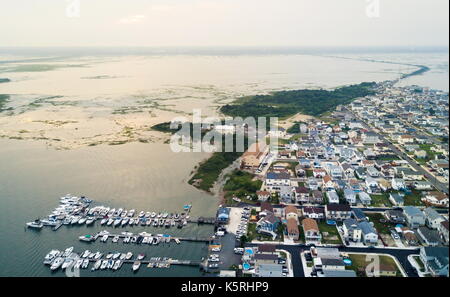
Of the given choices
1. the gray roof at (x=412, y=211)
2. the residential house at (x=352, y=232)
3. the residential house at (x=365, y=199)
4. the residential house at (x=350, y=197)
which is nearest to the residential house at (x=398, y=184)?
the residential house at (x=365, y=199)

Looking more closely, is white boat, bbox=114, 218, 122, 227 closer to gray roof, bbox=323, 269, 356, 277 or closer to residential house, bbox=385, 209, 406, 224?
gray roof, bbox=323, 269, 356, 277

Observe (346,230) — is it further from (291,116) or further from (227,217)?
(291,116)

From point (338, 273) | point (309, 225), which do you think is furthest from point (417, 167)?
point (338, 273)

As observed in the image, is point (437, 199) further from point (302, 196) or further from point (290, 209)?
point (290, 209)

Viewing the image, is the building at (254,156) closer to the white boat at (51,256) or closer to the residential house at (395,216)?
the residential house at (395,216)

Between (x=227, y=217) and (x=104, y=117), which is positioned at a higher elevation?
(x=104, y=117)
